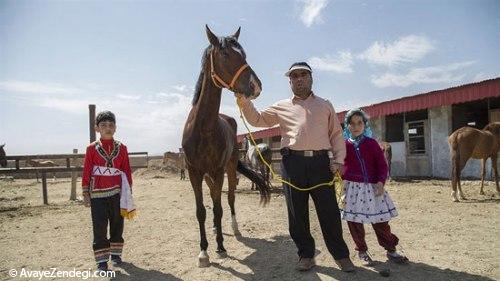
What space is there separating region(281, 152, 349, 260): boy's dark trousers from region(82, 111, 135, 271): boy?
177cm

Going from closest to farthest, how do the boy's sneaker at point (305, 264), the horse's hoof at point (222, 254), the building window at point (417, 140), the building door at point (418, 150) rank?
the boy's sneaker at point (305, 264)
the horse's hoof at point (222, 254)
the building door at point (418, 150)
the building window at point (417, 140)

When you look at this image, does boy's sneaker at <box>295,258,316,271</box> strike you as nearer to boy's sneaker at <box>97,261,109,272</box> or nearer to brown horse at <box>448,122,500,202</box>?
boy's sneaker at <box>97,261,109,272</box>

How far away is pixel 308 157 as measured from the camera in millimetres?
3330

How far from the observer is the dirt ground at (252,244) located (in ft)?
11.4

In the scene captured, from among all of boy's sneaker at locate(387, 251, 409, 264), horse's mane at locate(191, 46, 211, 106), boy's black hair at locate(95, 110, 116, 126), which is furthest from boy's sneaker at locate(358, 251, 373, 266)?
boy's black hair at locate(95, 110, 116, 126)

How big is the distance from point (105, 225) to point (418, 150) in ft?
45.3

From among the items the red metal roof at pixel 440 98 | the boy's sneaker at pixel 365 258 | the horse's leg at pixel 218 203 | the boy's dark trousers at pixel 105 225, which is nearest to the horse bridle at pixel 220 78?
the horse's leg at pixel 218 203

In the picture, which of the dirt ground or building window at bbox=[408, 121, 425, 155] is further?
building window at bbox=[408, 121, 425, 155]

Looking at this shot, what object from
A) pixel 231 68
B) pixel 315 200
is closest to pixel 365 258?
pixel 315 200

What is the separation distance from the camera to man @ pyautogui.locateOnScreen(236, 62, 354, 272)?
332 centimetres

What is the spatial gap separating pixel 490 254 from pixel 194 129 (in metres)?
3.56

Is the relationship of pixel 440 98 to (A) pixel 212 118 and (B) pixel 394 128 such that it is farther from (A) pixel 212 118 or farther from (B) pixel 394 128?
(A) pixel 212 118

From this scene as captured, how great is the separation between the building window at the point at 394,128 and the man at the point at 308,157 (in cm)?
1381

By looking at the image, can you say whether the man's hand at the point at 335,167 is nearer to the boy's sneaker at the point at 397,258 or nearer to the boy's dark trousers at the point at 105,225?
the boy's sneaker at the point at 397,258
